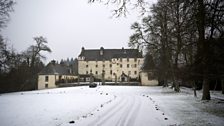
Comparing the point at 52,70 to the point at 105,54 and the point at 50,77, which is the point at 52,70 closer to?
the point at 50,77

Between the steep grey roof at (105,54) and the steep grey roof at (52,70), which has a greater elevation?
the steep grey roof at (105,54)

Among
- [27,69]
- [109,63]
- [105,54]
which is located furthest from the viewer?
[105,54]

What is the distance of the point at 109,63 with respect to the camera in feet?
322

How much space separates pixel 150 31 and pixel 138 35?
1968 mm

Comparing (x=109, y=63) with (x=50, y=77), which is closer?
(x=50, y=77)

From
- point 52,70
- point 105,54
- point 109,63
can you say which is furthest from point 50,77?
point 105,54

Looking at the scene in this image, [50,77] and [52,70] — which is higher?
[52,70]

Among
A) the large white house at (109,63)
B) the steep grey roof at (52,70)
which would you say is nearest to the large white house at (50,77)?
the steep grey roof at (52,70)

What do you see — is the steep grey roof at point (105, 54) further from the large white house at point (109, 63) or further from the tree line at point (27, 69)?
the tree line at point (27, 69)

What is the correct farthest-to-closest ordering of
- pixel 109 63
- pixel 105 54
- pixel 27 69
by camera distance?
1. pixel 105 54
2. pixel 109 63
3. pixel 27 69

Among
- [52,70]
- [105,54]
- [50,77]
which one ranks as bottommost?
[50,77]

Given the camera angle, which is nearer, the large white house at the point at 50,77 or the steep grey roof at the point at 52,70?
the large white house at the point at 50,77

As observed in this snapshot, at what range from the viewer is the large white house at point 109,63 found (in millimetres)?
95000

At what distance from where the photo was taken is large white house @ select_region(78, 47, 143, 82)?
95000 millimetres
